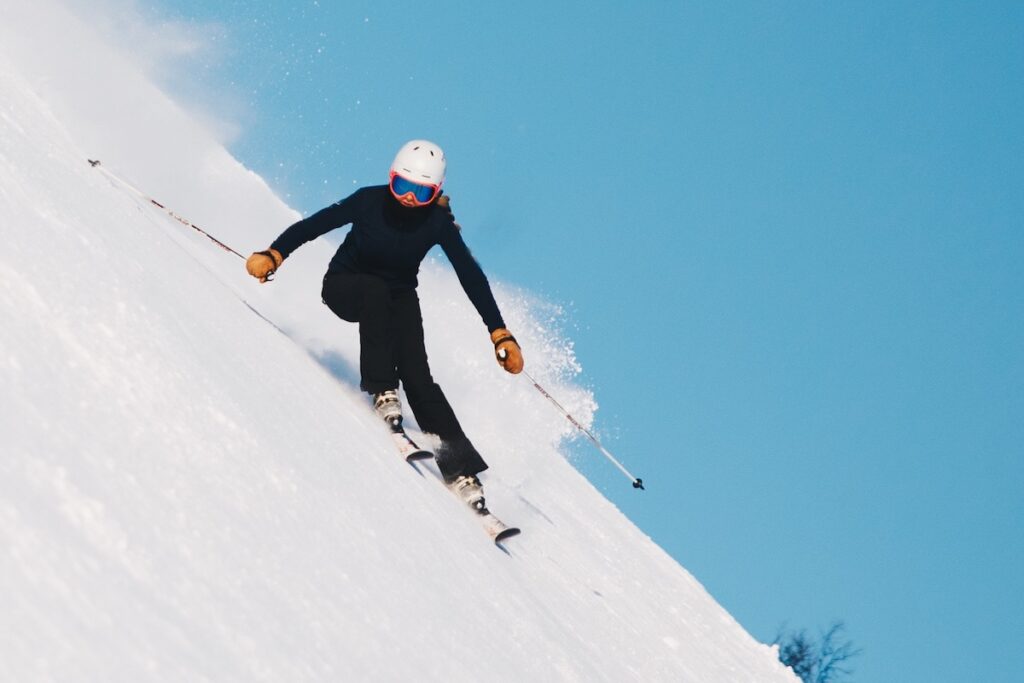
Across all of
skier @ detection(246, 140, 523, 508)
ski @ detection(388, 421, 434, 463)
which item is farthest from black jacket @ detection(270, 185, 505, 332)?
ski @ detection(388, 421, 434, 463)

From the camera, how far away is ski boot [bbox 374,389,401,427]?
17.2 ft

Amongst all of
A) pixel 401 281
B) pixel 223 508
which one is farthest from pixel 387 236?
pixel 223 508

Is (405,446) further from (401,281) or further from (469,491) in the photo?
(401,281)

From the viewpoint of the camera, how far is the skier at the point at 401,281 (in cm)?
538

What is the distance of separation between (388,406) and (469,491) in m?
0.51

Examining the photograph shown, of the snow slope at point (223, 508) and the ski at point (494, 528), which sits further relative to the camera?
the ski at point (494, 528)

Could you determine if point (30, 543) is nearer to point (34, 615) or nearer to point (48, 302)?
point (34, 615)

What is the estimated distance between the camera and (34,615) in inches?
77.7

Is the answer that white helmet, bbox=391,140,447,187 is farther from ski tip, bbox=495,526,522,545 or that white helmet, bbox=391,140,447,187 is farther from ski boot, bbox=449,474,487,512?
ski tip, bbox=495,526,522,545

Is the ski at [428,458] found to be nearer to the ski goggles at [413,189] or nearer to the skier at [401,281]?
the skier at [401,281]

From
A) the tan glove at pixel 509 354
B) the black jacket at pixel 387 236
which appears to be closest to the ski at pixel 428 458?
the tan glove at pixel 509 354

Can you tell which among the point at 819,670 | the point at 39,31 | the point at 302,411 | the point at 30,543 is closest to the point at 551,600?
the point at 302,411

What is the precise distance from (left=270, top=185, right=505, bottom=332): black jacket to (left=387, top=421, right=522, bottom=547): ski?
29.8 inches

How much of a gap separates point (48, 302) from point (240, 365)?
3.30 ft
